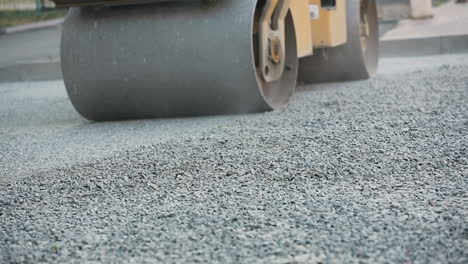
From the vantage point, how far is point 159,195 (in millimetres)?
3570

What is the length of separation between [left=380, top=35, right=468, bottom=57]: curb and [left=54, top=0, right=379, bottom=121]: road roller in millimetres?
4460

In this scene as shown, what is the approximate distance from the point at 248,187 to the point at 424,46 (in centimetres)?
718

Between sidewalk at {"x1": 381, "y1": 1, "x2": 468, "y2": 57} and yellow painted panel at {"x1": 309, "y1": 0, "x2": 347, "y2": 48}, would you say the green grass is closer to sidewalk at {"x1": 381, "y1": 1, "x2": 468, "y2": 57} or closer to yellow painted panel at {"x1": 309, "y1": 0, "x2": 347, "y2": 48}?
sidewalk at {"x1": 381, "y1": 1, "x2": 468, "y2": 57}

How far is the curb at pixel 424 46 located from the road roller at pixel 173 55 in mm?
4460

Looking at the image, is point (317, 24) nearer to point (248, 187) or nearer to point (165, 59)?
point (165, 59)

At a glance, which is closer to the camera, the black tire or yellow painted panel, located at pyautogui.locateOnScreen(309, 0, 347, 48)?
yellow painted panel, located at pyautogui.locateOnScreen(309, 0, 347, 48)

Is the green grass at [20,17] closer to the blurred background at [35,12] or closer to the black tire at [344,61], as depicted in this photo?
the blurred background at [35,12]

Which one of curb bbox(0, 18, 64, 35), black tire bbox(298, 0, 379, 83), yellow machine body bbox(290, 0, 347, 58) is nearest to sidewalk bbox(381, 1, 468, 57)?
black tire bbox(298, 0, 379, 83)

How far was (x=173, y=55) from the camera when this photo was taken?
550 cm

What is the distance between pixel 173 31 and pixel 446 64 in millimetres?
3982

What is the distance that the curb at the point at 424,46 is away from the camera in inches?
400

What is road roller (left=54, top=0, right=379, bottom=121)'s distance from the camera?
542 cm

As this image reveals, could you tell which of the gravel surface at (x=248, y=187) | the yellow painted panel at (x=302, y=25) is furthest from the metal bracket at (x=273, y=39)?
the gravel surface at (x=248, y=187)

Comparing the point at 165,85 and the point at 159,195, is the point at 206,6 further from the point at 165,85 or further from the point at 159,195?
the point at 159,195
